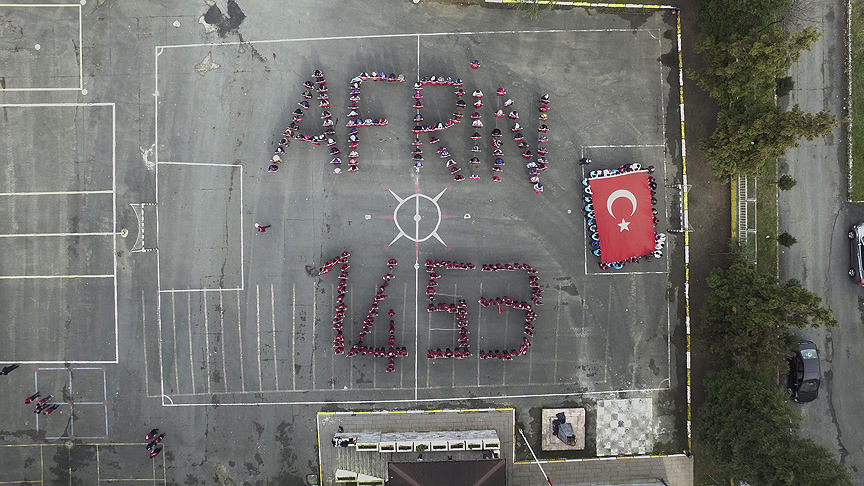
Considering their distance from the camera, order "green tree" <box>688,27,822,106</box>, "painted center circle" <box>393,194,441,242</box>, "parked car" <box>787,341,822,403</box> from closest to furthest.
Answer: "green tree" <box>688,27,822,106</box>, "parked car" <box>787,341,822,403</box>, "painted center circle" <box>393,194,441,242</box>

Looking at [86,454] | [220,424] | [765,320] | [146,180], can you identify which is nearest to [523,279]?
[765,320]

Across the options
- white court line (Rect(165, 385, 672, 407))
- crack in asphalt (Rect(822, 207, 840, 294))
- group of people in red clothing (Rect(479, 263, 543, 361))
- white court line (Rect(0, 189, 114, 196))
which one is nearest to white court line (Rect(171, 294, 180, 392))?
white court line (Rect(165, 385, 672, 407))

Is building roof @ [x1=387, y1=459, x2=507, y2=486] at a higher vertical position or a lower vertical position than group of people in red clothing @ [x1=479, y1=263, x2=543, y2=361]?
lower

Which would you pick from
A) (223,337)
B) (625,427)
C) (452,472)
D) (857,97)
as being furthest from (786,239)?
(223,337)

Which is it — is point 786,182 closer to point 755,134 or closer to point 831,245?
point 755,134

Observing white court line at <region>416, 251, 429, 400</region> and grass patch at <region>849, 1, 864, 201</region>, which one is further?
white court line at <region>416, 251, 429, 400</region>

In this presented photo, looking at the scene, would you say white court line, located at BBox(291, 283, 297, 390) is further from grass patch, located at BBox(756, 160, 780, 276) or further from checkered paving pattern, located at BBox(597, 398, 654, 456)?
grass patch, located at BBox(756, 160, 780, 276)

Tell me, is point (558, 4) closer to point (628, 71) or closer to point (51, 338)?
point (628, 71)
